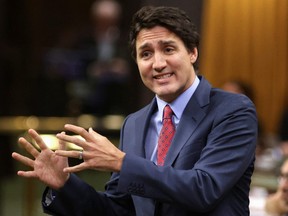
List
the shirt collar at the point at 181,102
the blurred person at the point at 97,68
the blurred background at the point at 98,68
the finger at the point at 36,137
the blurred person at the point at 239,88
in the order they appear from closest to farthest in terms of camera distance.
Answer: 1. the finger at the point at 36,137
2. the shirt collar at the point at 181,102
3. the blurred person at the point at 239,88
4. the blurred background at the point at 98,68
5. the blurred person at the point at 97,68

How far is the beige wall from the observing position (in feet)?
23.6

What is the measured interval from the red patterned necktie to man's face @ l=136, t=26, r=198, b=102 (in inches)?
2.5

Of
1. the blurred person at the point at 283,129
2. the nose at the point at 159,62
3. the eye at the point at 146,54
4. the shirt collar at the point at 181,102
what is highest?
the eye at the point at 146,54

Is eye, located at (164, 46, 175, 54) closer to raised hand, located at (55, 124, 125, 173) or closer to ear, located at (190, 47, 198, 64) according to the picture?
ear, located at (190, 47, 198, 64)

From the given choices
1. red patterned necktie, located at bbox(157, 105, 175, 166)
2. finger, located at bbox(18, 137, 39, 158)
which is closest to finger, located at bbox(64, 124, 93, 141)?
finger, located at bbox(18, 137, 39, 158)

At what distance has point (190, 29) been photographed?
3002mm

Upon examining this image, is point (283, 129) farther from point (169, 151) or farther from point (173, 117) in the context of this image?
point (169, 151)

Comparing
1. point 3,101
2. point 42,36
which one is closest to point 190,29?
point 3,101

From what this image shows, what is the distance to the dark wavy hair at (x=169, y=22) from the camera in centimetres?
293

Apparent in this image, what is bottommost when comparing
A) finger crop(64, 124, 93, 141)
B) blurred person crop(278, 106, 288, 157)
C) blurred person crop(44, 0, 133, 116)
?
blurred person crop(278, 106, 288, 157)

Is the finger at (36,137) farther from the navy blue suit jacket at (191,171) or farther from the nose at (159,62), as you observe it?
the nose at (159,62)

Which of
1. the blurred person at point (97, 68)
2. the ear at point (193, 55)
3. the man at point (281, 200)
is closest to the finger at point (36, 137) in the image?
the ear at point (193, 55)

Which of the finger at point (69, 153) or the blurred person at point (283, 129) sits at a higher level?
the finger at point (69, 153)

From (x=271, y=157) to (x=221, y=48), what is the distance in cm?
134
